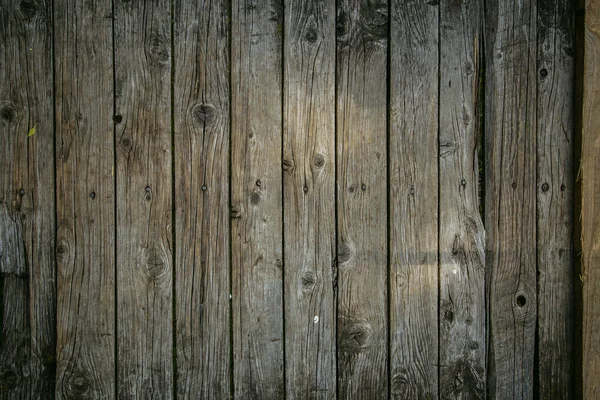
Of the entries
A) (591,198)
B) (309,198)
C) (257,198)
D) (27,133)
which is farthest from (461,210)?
(27,133)

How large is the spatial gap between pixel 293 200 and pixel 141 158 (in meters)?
0.62

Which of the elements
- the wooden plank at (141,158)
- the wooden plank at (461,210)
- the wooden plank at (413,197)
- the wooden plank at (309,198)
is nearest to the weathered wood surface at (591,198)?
the wooden plank at (461,210)

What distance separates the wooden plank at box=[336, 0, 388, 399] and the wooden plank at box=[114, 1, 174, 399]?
685 mm

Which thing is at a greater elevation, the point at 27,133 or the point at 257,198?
the point at 27,133

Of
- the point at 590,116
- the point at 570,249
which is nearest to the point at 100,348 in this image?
the point at 570,249

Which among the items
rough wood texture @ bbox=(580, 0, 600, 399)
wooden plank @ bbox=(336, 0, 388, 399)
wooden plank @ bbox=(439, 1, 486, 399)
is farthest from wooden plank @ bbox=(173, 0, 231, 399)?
rough wood texture @ bbox=(580, 0, 600, 399)

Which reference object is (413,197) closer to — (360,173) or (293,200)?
(360,173)

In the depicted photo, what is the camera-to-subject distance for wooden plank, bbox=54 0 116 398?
1.96 m

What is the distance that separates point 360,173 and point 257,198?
0.42 m

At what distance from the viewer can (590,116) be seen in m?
1.93

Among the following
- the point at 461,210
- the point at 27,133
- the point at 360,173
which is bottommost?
the point at 461,210

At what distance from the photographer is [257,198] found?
1.97 metres

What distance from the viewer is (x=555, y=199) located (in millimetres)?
2018

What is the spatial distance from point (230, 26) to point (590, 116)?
4.72 feet
